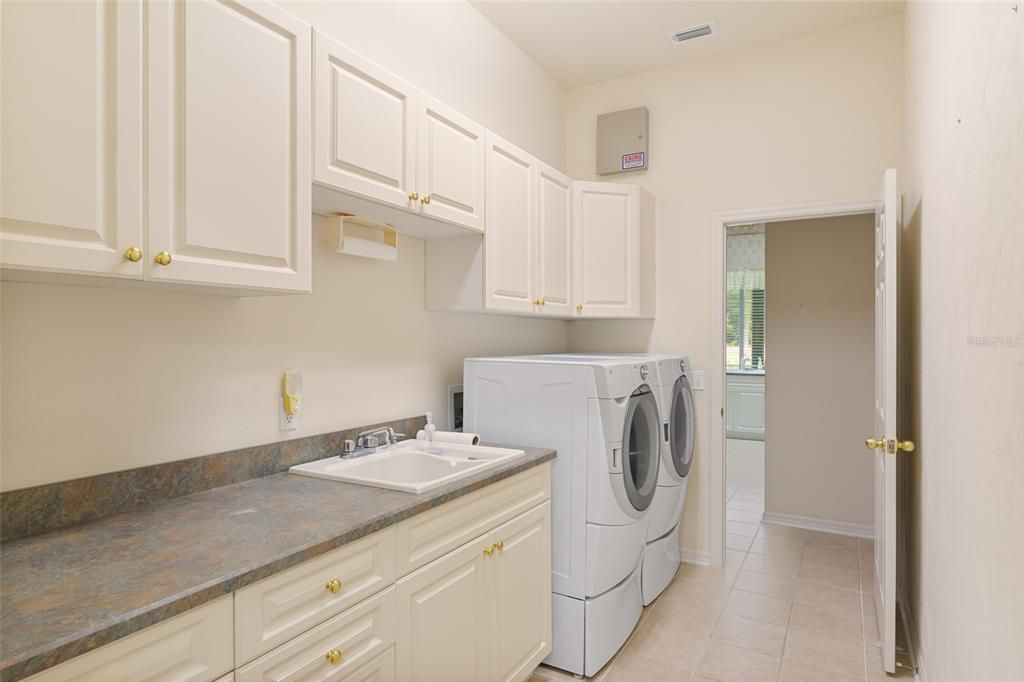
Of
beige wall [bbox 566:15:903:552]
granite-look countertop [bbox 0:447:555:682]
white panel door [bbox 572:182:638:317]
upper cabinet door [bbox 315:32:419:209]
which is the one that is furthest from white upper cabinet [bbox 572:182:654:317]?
granite-look countertop [bbox 0:447:555:682]

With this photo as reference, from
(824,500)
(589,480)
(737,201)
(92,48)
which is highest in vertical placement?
(737,201)

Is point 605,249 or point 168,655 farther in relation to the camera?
point 605,249

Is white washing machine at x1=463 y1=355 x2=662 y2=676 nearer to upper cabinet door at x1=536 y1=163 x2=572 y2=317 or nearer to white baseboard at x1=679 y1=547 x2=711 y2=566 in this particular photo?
upper cabinet door at x1=536 y1=163 x2=572 y2=317

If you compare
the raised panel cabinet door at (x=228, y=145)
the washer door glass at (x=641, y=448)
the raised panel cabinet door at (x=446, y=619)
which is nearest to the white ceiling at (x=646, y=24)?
the raised panel cabinet door at (x=228, y=145)

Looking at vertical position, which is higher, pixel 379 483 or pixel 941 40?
pixel 941 40

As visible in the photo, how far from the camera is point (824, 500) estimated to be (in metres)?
3.97

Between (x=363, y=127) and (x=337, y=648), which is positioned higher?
A: (x=363, y=127)

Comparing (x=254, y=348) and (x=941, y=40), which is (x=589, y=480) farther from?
(x=941, y=40)

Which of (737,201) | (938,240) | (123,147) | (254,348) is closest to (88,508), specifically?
(254,348)

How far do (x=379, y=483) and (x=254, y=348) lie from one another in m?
0.61

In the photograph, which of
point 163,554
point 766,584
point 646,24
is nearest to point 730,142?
point 646,24

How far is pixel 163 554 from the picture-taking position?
1181 mm

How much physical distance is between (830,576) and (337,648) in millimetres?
2945

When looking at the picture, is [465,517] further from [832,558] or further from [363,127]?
[832,558]
